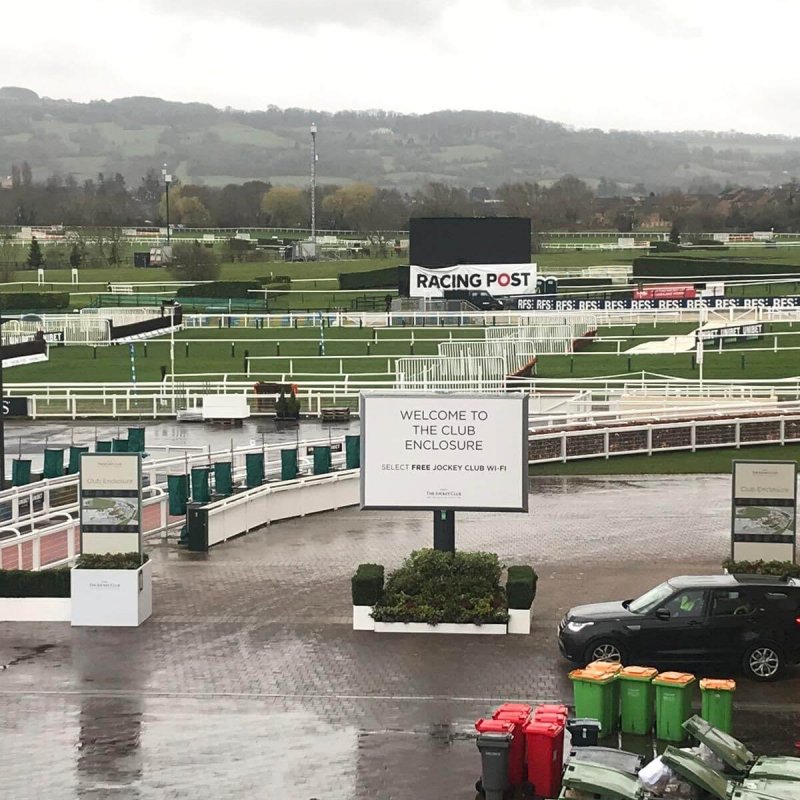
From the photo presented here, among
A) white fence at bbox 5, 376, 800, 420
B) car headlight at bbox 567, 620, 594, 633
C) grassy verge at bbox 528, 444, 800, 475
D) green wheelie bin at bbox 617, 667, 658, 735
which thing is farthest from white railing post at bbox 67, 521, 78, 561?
white fence at bbox 5, 376, 800, 420

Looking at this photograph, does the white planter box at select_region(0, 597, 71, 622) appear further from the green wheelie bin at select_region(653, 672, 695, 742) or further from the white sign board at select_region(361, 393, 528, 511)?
the green wheelie bin at select_region(653, 672, 695, 742)

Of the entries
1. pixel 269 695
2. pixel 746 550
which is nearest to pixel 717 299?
pixel 746 550

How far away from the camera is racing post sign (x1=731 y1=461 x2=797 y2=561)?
18688 mm

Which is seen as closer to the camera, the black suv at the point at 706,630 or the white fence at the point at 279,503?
the black suv at the point at 706,630

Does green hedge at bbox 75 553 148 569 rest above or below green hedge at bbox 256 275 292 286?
below

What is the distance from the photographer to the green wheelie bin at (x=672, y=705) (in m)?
13.7

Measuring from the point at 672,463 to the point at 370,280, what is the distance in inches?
2608

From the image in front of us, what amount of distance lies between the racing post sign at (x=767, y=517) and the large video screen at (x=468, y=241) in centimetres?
4298

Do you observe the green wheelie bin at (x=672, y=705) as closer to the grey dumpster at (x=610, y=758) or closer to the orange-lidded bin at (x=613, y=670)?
the orange-lidded bin at (x=613, y=670)

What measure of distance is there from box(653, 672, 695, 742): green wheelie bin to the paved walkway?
2.21 ft

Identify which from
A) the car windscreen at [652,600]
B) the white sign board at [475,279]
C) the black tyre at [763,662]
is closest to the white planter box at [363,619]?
the car windscreen at [652,600]

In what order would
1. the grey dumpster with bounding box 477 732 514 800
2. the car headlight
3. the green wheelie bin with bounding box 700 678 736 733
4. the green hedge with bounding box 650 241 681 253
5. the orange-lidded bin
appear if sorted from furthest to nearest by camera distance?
the green hedge with bounding box 650 241 681 253 < the car headlight < the orange-lidded bin < the green wheelie bin with bounding box 700 678 736 733 < the grey dumpster with bounding box 477 732 514 800

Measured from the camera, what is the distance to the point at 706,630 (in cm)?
1562

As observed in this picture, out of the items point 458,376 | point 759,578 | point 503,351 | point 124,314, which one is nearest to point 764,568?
point 759,578
